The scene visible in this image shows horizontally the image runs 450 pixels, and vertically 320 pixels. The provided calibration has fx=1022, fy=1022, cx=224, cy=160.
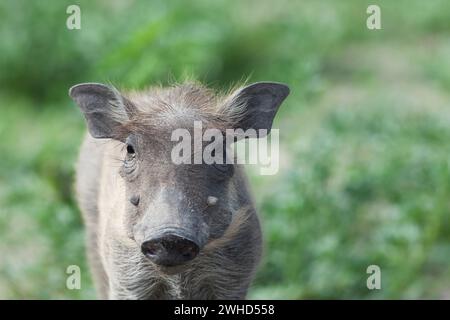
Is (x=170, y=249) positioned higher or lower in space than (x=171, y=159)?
lower

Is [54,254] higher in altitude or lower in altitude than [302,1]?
lower

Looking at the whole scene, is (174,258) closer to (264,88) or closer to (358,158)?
(264,88)

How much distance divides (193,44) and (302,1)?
118 inches

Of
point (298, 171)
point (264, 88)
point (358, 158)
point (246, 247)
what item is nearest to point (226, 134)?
point (264, 88)

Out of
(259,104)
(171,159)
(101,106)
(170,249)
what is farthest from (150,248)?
(259,104)

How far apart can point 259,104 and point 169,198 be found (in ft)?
2.67

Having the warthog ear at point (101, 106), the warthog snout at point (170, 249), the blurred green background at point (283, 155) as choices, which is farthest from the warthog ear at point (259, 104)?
the blurred green background at point (283, 155)

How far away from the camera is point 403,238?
17.9 feet

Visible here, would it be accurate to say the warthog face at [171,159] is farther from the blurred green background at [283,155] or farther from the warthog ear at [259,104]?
the blurred green background at [283,155]

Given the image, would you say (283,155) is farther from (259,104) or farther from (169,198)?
(169,198)

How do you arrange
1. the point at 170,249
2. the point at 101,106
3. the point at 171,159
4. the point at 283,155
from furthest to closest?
the point at 283,155 → the point at 101,106 → the point at 171,159 → the point at 170,249

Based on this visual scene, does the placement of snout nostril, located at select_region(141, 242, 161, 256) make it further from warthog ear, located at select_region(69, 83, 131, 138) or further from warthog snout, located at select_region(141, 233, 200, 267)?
warthog ear, located at select_region(69, 83, 131, 138)

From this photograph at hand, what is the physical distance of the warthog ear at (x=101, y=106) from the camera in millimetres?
4238

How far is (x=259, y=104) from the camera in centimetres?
436
